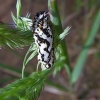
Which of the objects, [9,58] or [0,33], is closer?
[0,33]

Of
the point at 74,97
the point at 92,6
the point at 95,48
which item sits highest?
the point at 92,6

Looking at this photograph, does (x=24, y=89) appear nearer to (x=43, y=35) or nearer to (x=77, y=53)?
(x=43, y=35)

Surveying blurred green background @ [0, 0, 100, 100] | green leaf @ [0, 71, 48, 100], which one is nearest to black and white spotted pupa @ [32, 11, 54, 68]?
green leaf @ [0, 71, 48, 100]

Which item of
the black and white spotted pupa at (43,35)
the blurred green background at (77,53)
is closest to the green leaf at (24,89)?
the black and white spotted pupa at (43,35)

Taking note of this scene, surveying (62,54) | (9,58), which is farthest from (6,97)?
(9,58)

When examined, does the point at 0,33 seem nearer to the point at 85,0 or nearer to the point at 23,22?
the point at 23,22

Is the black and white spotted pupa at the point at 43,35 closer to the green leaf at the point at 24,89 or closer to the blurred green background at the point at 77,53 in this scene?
the green leaf at the point at 24,89

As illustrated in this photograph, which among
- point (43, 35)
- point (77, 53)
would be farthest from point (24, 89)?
point (77, 53)

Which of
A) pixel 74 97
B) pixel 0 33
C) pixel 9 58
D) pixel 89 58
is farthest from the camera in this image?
pixel 9 58
